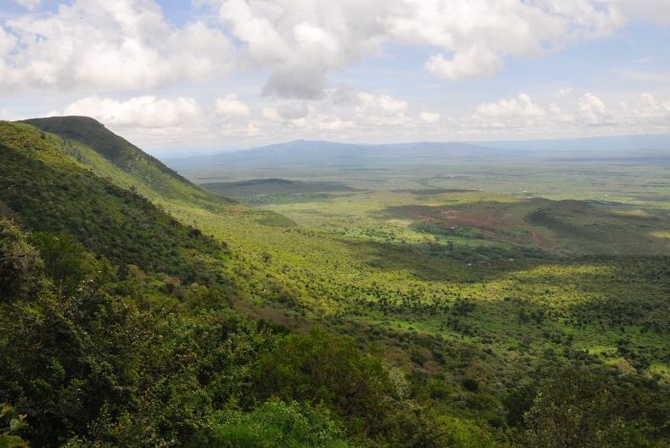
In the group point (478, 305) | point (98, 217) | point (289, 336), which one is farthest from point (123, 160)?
point (289, 336)

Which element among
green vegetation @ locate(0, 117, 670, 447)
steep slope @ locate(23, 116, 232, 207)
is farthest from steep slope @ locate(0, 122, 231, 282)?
steep slope @ locate(23, 116, 232, 207)

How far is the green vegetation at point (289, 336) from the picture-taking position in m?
15.9

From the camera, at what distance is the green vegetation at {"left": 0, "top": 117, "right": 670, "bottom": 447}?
15.9 m

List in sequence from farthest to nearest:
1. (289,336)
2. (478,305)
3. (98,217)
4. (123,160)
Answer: (123,160)
(478,305)
(98,217)
(289,336)

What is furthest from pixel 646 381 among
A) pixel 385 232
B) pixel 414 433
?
pixel 385 232

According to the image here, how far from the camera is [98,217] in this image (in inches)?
2514

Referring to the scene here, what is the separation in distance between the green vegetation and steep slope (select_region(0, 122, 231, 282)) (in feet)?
1.17

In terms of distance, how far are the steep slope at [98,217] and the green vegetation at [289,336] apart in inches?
14.0

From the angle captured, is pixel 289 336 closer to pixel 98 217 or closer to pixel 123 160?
pixel 98 217

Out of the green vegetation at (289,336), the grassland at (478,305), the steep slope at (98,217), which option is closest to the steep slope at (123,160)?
the green vegetation at (289,336)

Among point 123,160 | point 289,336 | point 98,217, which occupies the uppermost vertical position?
point 123,160

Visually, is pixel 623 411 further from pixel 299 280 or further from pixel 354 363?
pixel 299 280

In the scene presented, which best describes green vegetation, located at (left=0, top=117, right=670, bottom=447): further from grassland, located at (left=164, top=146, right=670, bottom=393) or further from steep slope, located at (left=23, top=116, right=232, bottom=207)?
steep slope, located at (left=23, top=116, right=232, bottom=207)

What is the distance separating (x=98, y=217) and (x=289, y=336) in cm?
4741
